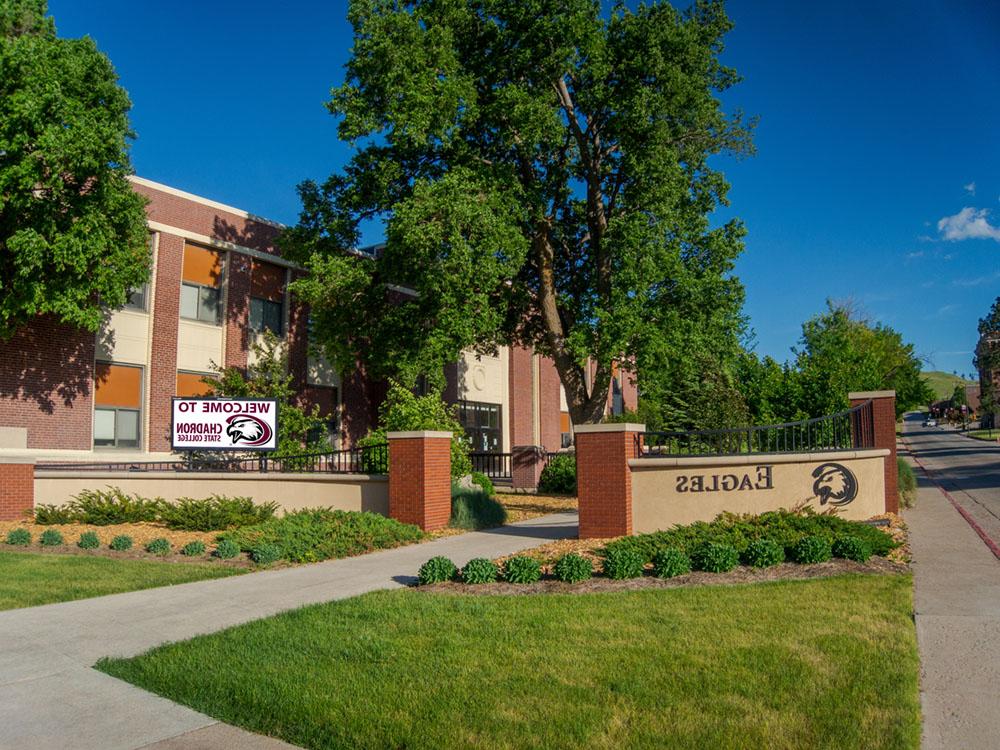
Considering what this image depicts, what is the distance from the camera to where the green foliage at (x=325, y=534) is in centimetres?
1273

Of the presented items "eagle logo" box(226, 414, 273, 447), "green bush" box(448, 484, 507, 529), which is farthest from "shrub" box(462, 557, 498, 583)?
"eagle logo" box(226, 414, 273, 447)

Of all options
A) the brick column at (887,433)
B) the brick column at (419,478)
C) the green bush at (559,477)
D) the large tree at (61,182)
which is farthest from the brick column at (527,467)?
the brick column at (887,433)

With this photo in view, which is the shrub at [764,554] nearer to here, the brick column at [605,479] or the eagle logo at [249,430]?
the brick column at [605,479]

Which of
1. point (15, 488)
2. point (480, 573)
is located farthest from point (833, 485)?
point (15, 488)

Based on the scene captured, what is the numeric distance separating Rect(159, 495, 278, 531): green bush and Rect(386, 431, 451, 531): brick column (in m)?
2.64

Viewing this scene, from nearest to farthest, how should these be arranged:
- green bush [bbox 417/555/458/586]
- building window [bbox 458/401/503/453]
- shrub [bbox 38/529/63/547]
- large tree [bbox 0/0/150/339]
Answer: green bush [bbox 417/555/458/586] → shrub [bbox 38/529/63/547] → large tree [bbox 0/0/150/339] → building window [bbox 458/401/503/453]

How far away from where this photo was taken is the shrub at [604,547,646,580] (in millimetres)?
9523

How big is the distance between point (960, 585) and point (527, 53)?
1613 centimetres

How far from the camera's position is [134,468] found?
21672mm

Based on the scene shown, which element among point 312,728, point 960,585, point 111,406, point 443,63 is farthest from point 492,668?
point 111,406

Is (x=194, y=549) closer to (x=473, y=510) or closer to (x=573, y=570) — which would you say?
(x=473, y=510)

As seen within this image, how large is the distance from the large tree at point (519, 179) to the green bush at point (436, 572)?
10338 mm

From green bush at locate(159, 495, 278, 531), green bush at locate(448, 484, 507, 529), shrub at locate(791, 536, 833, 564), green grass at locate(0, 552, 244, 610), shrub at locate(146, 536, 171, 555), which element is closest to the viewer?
shrub at locate(791, 536, 833, 564)

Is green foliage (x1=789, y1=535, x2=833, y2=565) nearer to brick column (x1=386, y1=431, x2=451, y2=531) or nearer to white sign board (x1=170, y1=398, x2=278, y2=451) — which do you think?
brick column (x1=386, y1=431, x2=451, y2=531)
